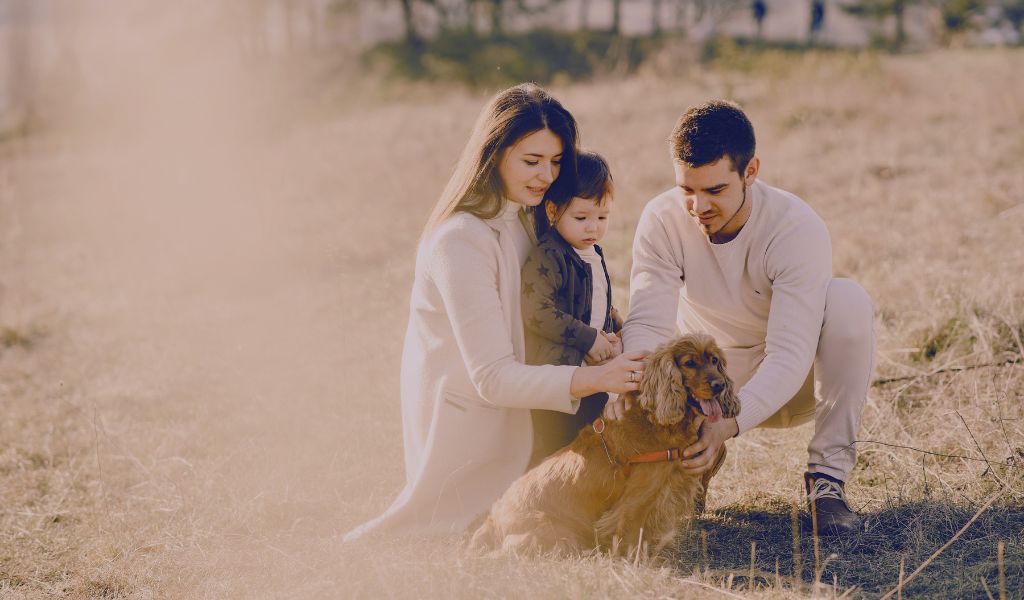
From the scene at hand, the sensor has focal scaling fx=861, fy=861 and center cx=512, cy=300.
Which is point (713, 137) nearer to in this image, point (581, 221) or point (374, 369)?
point (581, 221)

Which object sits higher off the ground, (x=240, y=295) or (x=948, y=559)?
(x=948, y=559)

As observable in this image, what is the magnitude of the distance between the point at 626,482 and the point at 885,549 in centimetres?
118

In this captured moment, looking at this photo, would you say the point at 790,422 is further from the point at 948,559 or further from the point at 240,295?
the point at 240,295

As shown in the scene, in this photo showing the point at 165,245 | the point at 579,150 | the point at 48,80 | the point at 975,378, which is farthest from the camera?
the point at 48,80

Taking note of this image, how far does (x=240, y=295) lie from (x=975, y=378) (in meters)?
7.00

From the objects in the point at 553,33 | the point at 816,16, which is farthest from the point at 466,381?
the point at 816,16

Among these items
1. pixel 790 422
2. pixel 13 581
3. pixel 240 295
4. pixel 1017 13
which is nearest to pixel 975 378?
pixel 790 422

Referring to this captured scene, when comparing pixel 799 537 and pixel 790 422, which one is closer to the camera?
pixel 799 537

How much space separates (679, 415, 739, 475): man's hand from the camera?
3.50 meters

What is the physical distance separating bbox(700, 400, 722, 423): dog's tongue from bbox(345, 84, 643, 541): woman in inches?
13.1

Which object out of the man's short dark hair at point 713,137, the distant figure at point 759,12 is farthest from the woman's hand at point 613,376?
the distant figure at point 759,12

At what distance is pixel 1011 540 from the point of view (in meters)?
3.56

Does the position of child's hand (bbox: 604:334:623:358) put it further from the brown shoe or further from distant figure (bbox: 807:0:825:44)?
distant figure (bbox: 807:0:825:44)

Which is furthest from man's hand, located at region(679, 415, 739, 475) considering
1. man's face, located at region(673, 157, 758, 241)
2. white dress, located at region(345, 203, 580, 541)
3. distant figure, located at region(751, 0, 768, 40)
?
distant figure, located at region(751, 0, 768, 40)
